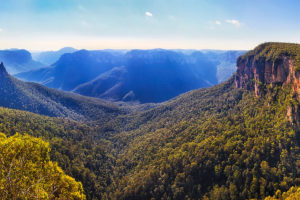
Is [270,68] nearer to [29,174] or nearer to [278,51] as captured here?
[278,51]

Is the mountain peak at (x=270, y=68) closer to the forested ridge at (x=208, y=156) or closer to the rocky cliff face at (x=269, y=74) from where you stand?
the rocky cliff face at (x=269, y=74)

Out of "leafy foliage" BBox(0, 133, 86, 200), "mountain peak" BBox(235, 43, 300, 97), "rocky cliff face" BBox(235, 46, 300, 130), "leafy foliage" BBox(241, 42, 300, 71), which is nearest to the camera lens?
"leafy foliage" BBox(0, 133, 86, 200)

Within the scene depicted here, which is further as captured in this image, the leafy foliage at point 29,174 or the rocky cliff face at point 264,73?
the rocky cliff face at point 264,73

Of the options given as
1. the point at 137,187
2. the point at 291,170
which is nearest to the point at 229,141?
the point at 291,170

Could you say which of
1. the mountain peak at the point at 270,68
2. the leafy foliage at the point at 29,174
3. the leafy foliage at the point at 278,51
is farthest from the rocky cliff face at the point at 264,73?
the leafy foliage at the point at 29,174

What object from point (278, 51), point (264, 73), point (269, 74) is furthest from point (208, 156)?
point (278, 51)

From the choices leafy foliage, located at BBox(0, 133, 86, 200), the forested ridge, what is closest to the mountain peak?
the forested ridge

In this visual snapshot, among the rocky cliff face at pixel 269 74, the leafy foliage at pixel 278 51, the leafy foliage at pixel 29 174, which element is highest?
the leafy foliage at pixel 278 51

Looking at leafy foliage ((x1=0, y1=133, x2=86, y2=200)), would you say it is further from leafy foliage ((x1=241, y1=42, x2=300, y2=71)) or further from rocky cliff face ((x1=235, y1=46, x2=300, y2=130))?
leafy foliage ((x1=241, y1=42, x2=300, y2=71))

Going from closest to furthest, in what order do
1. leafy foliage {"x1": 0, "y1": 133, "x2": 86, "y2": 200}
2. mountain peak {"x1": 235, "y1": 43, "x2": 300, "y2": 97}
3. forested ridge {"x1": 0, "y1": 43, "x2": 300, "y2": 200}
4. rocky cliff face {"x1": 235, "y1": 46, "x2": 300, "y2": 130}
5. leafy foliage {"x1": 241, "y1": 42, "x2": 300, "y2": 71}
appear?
leafy foliage {"x1": 0, "y1": 133, "x2": 86, "y2": 200}
forested ridge {"x1": 0, "y1": 43, "x2": 300, "y2": 200}
rocky cliff face {"x1": 235, "y1": 46, "x2": 300, "y2": 130}
mountain peak {"x1": 235, "y1": 43, "x2": 300, "y2": 97}
leafy foliage {"x1": 241, "y1": 42, "x2": 300, "y2": 71}
